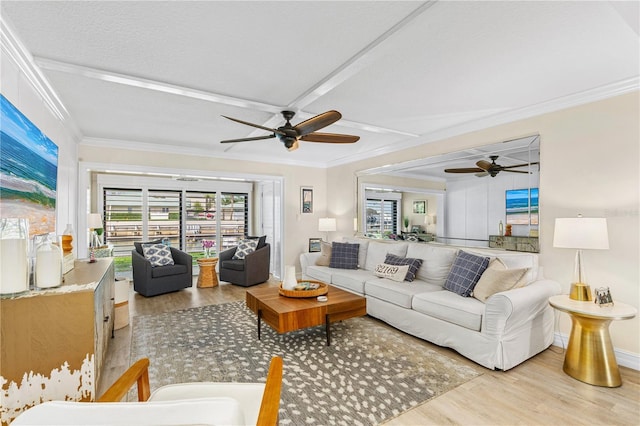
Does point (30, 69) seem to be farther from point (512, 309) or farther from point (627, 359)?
point (627, 359)

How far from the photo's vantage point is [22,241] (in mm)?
1567

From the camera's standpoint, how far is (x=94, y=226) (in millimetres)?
4305

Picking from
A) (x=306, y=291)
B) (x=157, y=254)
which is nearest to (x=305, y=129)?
(x=306, y=291)

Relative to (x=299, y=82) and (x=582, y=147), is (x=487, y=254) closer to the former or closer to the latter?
(x=582, y=147)

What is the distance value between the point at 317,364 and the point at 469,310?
143cm

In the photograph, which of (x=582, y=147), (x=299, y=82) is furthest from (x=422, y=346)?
(x=299, y=82)

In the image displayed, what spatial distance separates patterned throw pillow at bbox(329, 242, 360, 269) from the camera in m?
4.77

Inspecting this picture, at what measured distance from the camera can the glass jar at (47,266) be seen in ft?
5.53

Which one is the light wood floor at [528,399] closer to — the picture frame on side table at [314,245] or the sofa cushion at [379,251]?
the sofa cushion at [379,251]

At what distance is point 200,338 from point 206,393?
2.11 m

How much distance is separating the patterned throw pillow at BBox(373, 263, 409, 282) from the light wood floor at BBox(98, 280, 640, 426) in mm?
1071

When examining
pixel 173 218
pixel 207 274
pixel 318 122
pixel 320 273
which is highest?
pixel 318 122

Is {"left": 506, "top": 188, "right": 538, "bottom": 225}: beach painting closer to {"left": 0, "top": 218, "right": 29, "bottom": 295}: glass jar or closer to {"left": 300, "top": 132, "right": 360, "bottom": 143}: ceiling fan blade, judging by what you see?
{"left": 300, "top": 132, "right": 360, "bottom": 143}: ceiling fan blade

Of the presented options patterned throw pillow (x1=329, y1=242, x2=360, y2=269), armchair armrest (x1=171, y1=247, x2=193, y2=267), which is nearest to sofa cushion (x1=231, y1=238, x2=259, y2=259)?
armchair armrest (x1=171, y1=247, x2=193, y2=267)
